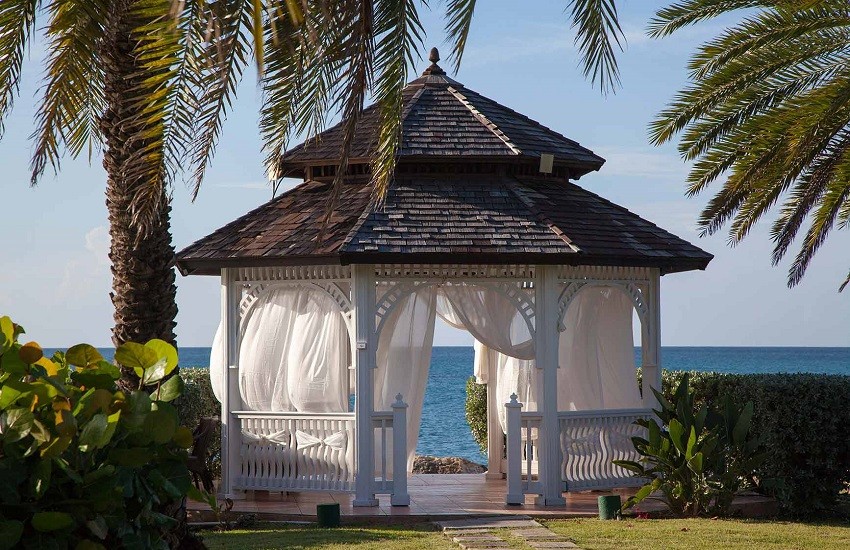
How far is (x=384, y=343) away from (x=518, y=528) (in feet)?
11.5

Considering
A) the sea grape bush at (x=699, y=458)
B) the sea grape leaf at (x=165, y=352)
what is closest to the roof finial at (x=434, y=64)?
the sea grape bush at (x=699, y=458)

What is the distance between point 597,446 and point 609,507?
1.42m

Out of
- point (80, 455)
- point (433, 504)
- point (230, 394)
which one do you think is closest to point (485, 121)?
point (230, 394)

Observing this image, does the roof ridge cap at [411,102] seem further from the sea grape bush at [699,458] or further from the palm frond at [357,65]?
the palm frond at [357,65]

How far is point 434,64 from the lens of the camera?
14.8 metres

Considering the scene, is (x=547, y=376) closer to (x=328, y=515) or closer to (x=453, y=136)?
(x=328, y=515)

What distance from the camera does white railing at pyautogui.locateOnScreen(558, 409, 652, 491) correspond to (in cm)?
1231

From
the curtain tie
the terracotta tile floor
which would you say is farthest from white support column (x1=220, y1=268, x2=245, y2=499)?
the curtain tie

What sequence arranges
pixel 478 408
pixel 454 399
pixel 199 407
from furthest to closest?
pixel 454 399 < pixel 478 408 < pixel 199 407

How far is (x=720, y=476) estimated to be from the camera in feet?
36.6

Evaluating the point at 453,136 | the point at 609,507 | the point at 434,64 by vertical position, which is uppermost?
the point at 434,64

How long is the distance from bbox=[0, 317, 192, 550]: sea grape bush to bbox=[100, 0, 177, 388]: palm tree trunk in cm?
335

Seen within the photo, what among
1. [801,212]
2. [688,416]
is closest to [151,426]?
[688,416]

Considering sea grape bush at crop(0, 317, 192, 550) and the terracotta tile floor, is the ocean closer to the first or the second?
the terracotta tile floor
